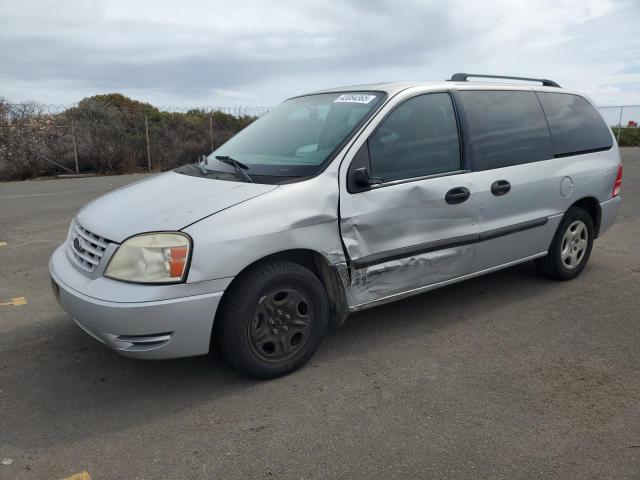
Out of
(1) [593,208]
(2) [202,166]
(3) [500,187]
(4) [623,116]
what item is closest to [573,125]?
(1) [593,208]

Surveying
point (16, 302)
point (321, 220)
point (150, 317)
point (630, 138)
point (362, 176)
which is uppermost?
point (630, 138)

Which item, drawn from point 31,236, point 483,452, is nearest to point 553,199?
point 483,452

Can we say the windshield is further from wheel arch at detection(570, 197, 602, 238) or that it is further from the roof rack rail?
wheel arch at detection(570, 197, 602, 238)

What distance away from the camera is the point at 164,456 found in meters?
2.56

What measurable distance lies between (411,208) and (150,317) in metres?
1.76

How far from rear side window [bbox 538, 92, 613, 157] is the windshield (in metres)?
1.81

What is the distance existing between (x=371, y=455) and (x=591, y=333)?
85.7 inches

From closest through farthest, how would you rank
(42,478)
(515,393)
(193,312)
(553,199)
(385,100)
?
1. (42,478)
2. (193,312)
3. (515,393)
4. (385,100)
5. (553,199)

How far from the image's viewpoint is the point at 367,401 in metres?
3.02

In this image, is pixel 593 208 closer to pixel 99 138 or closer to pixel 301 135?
pixel 301 135

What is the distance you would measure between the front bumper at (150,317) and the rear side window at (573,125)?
10.6 feet

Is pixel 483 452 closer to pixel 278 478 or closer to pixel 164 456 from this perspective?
pixel 278 478

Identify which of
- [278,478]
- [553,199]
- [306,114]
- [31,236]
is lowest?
[278,478]

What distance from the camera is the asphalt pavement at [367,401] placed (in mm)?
2504
